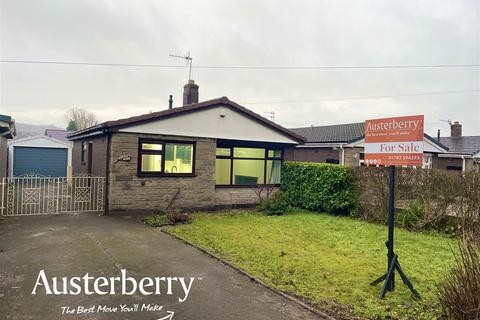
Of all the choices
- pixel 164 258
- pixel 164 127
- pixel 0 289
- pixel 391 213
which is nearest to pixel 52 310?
pixel 0 289

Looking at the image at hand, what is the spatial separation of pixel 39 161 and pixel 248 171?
20.0 m

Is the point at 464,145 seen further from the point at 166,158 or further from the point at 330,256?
→ the point at 166,158

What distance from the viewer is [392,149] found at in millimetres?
5828

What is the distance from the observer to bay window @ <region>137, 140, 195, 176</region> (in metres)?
12.7

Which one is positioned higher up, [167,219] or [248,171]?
[248,171]

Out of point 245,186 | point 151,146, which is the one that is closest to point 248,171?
point 245,186

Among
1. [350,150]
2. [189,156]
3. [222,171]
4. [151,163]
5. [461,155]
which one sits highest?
[461,155]

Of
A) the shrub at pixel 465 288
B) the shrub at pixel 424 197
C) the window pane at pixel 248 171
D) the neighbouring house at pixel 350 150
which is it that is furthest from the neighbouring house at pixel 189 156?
the shrub at pixel 465 288

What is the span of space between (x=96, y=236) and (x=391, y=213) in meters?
7.51

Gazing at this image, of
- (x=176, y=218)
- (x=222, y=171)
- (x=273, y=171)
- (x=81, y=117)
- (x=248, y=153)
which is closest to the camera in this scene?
(x=176, y=218)

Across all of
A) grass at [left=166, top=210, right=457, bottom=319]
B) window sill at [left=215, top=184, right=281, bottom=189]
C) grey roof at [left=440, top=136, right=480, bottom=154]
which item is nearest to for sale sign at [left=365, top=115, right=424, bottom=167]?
grass at [left=166, top=210, right=457, bottom=319]

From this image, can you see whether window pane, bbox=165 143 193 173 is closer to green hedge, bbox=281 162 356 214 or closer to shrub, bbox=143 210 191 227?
shrub, bbox=143 210 191 227

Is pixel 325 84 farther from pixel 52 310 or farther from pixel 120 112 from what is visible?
pixel 120 112

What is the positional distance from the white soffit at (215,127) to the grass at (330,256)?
3.75 m
